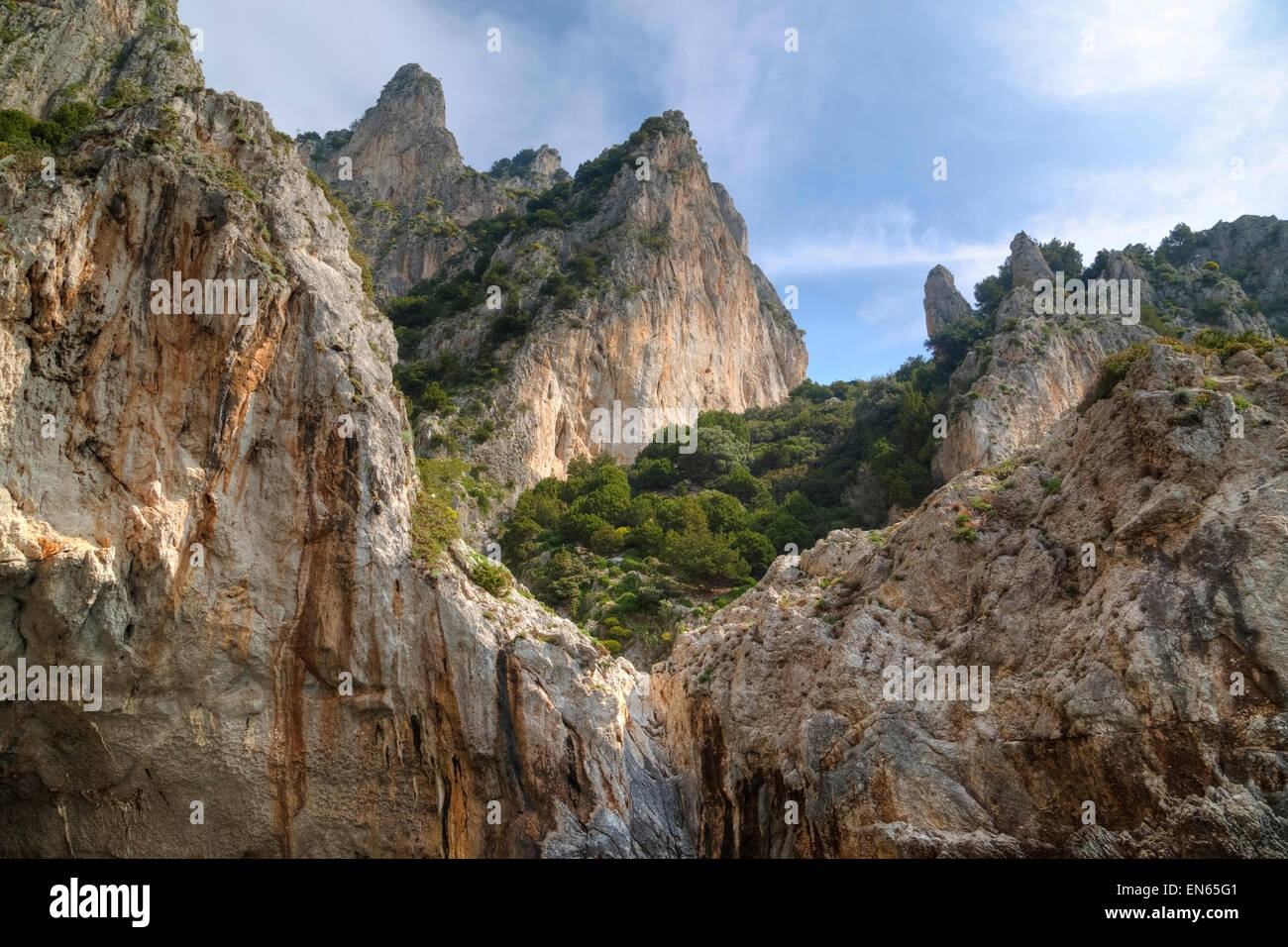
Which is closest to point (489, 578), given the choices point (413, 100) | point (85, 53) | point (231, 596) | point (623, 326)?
point (231, 596)

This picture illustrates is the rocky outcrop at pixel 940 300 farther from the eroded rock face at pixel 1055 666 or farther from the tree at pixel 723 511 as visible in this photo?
→ the eroded rock face at pixel 1055 666

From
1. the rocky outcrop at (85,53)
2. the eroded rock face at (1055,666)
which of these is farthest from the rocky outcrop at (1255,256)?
the rocky outcrop at (85,53)

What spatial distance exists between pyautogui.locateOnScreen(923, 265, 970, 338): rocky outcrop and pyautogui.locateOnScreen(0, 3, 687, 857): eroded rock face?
6846 cm

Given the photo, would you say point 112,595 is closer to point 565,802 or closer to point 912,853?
point 565,802

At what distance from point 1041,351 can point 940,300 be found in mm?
39324

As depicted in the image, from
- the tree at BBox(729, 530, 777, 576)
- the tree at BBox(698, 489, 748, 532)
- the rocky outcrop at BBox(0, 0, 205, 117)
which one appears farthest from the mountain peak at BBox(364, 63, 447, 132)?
the tree at BBox(729, 530, 777, 576)

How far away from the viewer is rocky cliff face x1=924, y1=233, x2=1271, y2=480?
1619 inches

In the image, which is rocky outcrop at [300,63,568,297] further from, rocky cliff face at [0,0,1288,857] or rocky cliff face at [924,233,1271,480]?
rocky cliff face at [0,0,1288,857]

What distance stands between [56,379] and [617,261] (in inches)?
1802

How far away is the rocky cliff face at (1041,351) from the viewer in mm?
41125

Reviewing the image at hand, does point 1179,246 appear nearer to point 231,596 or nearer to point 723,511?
point 723,511

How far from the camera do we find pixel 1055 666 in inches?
639

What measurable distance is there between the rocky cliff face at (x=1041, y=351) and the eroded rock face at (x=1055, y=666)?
19833 mm

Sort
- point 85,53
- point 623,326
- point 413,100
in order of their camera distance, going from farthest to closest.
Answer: point 413,100 → point 623,326 → point 85,53
